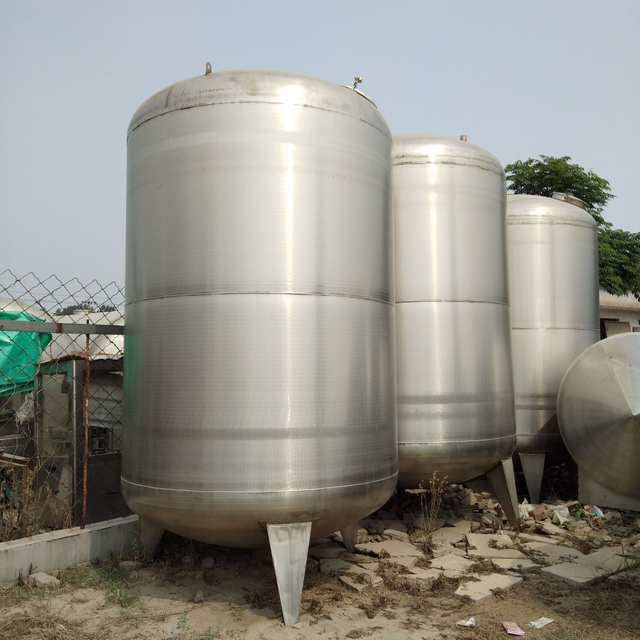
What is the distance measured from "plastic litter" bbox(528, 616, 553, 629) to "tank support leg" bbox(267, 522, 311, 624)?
177cm

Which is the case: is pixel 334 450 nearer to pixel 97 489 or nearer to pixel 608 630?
pixel 608 630

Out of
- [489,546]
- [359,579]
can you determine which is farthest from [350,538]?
[489,546]

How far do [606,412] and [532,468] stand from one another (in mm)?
1594

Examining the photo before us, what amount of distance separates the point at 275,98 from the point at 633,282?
18.3 m

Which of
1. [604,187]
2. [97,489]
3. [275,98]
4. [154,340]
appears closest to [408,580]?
[154,340]

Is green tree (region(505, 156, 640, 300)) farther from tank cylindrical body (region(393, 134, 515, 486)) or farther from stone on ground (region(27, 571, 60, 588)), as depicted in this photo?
stone on ground (region(27, 571, 60, 588))

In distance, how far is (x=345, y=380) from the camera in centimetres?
500

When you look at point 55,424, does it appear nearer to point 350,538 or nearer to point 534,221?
point 350,538

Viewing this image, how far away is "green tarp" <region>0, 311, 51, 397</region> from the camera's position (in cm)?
636

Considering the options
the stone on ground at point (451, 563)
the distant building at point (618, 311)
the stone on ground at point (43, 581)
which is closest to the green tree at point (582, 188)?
the distant building at point (618, 311)

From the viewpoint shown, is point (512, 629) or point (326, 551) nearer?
point (512, 629)

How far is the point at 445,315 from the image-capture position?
→ 22.9 feet

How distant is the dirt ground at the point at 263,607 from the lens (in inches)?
184

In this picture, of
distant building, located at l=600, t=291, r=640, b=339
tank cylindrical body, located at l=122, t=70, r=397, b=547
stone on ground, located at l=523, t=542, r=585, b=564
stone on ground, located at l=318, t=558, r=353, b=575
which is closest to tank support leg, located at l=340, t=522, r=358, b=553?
stone on ground, located at l=318, t=558, r=353, b=575
